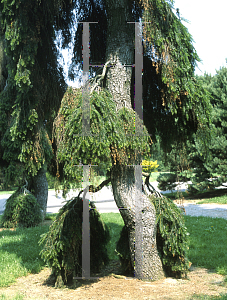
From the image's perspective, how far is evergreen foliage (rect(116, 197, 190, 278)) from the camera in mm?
4340

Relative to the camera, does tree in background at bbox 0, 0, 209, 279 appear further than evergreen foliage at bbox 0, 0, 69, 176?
No

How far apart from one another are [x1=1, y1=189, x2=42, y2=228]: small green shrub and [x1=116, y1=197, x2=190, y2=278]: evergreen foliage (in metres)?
5.30

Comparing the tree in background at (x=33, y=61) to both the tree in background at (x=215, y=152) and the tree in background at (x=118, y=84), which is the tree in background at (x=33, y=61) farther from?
the tree in background at (x=215, y=152)

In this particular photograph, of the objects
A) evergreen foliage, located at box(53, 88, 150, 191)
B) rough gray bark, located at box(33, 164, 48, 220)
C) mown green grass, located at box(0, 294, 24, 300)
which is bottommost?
mown green grass, located at box(0, 294, 24, 300)

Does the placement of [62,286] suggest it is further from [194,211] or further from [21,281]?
[194,211]

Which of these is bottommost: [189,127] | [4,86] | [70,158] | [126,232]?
[126,232]

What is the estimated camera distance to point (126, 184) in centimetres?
434

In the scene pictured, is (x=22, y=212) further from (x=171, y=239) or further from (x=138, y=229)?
(x=171, y=239)

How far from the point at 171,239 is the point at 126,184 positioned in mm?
1000

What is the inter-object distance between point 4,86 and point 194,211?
8.00 meters

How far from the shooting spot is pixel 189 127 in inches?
198

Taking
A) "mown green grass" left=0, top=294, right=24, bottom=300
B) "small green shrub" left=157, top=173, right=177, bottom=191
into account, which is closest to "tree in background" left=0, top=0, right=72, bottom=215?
"mown green grass" left=0, top=294, right=24, bottom=300

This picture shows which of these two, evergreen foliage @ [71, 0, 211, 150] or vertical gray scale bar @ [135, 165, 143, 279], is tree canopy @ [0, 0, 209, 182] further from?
vertical gray scale bar @ [135, 165, 143, 279]

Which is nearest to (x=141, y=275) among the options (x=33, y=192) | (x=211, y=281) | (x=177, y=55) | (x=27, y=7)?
(x=211, y=281)
